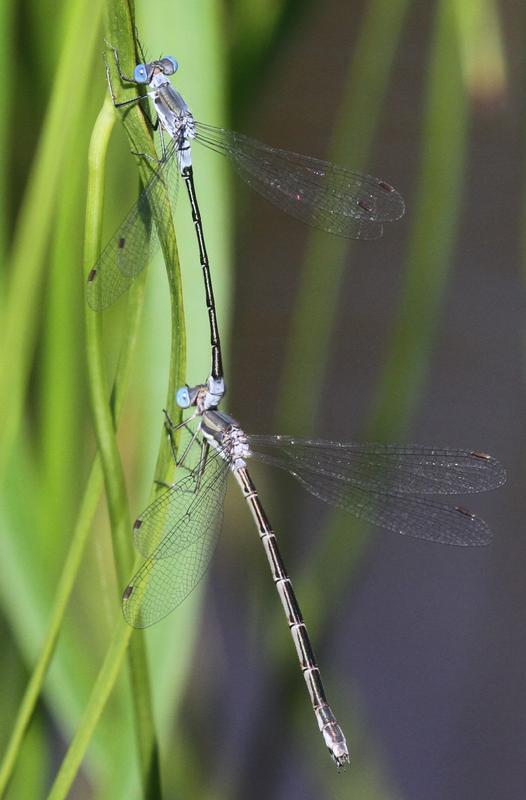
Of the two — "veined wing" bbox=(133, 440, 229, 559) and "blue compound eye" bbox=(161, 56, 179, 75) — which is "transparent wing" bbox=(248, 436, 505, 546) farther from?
"blue compound eye" bbox=(161, 56, 179, 75)

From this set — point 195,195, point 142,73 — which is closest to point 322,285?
point 195,195

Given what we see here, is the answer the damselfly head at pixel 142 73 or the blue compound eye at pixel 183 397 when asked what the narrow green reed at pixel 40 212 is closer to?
the damselfly head at pixel 142 73

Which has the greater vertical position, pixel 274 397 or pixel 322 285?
pixel 322 285

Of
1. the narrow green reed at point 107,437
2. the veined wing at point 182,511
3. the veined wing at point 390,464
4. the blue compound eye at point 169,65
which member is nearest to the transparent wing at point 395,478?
the veined wing at point 390,464

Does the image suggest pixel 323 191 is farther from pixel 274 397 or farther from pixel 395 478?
pixel 274 397

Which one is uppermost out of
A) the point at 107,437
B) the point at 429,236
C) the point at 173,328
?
the point at 429,236

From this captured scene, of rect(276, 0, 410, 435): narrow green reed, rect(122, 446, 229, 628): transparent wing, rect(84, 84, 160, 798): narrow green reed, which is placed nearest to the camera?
rect(84, 84, 160, 798): narrow green reed

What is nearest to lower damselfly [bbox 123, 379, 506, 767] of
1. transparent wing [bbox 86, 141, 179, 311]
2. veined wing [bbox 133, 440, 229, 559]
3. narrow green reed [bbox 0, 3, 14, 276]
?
veined wing [bbox 133, 440, 229, 559]
